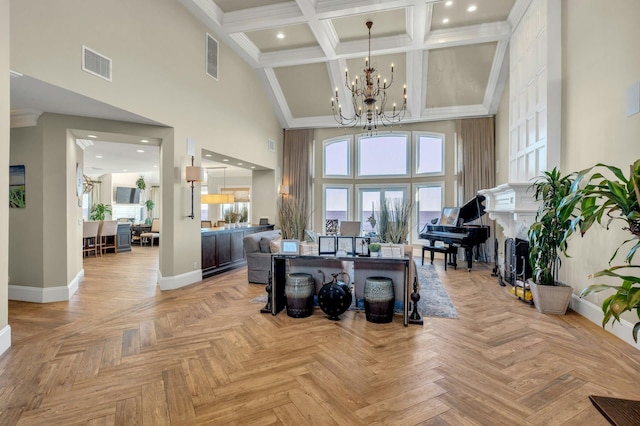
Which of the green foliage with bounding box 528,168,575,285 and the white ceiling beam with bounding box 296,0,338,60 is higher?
the white ceiling beam with bounding box 296,0,338,60

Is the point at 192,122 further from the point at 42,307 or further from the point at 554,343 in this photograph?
the point at 554,343

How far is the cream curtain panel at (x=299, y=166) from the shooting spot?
8.90 m

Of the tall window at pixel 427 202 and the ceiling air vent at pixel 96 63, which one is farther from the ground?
the ceiling air vent at pixel 96 63

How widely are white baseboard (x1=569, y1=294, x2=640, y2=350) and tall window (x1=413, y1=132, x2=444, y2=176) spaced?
493cm

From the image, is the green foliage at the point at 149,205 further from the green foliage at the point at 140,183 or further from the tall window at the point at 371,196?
the tall window at the point at 371,196

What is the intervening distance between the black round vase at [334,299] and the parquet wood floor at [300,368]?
137 mm

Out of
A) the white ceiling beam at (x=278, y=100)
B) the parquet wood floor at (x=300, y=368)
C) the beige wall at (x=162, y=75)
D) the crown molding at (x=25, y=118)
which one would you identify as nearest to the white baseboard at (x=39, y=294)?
the parquet wood floor at (x=300, y=368)

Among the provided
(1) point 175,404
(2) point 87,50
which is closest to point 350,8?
(2) point 87,50

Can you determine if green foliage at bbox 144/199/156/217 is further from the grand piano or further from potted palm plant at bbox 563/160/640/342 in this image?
potted palm plant at bbox 563/160/640/342

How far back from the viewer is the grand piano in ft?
19.8

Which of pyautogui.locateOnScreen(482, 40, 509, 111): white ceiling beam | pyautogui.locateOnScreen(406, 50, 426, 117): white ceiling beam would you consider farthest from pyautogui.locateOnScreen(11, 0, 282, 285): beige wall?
pyautogui.locateOnScreen(482, 40, 509, 111): white ceiling beam

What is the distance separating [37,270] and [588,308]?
7149 millimetres

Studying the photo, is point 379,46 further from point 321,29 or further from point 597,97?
point 597,97

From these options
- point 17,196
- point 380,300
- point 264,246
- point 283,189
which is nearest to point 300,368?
point 380,300
